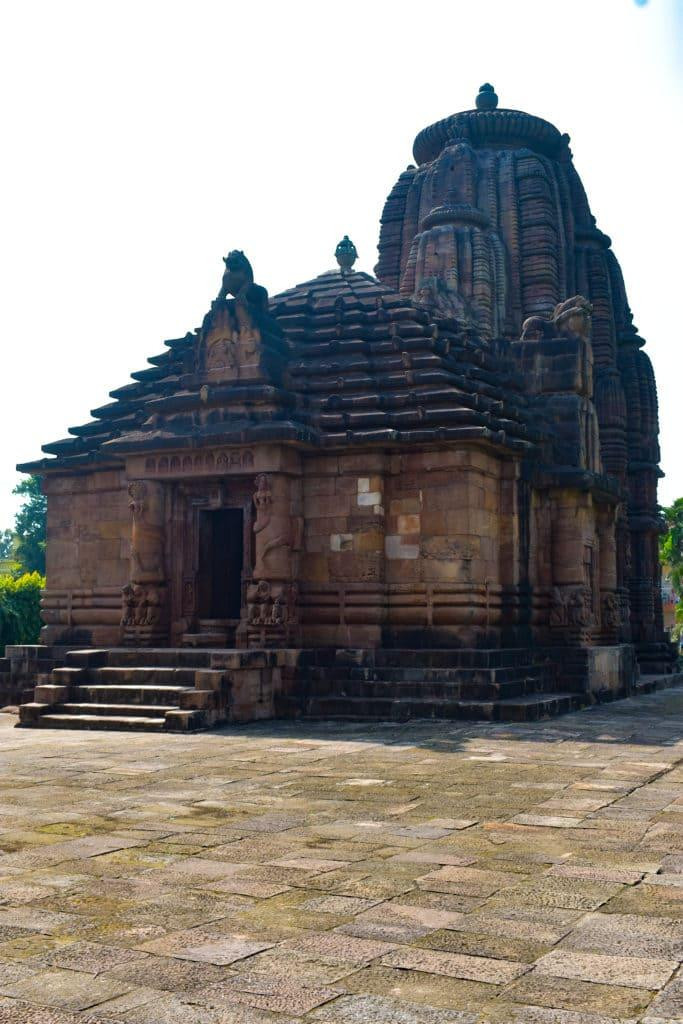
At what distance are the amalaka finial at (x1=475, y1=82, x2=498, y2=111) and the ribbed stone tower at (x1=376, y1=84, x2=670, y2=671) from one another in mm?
57

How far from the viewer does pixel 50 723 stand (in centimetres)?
1557

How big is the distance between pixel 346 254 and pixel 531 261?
998 centimetres

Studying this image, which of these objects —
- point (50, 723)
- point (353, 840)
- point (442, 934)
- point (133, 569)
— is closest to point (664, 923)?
point (442, 934)

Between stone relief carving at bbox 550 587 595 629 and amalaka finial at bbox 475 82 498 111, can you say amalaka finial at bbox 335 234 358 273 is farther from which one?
amalaka finial at bbox 475 82 498 111

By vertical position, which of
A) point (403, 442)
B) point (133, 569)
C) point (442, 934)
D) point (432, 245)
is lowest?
point (442, 934)

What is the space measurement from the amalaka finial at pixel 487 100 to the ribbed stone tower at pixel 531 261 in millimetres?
57

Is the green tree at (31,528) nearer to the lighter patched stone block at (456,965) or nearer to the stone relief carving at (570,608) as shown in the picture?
the stone relief carving at (570,608)

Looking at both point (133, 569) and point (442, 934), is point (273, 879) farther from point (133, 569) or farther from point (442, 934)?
point (133, 569)

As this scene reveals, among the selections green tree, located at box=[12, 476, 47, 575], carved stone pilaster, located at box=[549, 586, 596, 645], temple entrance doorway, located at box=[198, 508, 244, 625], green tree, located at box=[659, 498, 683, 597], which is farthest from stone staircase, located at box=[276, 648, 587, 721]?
green tree, located at box=[12, 476, 47, 575]

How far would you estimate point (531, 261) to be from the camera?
31.7m

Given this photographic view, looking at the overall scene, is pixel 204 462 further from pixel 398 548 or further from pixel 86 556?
pixel 86 556

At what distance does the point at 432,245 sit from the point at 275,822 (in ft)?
83.6

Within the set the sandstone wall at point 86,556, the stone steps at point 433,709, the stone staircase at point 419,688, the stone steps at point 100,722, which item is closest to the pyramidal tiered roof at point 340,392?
the sandstone wall at point 86,556

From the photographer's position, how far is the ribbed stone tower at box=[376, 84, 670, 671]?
1222 inches
